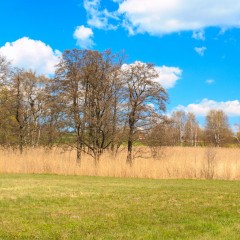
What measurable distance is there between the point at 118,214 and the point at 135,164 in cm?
1075

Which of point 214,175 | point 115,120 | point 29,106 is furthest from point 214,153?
point 29,106

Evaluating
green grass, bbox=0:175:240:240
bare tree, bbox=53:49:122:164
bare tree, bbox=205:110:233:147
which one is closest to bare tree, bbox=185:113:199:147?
bare tree, bbox=205:110:233:147

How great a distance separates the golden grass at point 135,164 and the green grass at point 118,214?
5.89 meters

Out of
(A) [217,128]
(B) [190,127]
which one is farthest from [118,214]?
(B) [190,127]

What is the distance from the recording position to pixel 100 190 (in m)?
11.6

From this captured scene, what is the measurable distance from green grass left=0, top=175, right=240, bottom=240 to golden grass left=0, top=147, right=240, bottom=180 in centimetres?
589

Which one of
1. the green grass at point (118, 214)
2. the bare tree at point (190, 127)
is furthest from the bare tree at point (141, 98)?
the bare tree at point (190, 127)

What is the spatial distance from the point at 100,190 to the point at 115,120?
33.5 ft

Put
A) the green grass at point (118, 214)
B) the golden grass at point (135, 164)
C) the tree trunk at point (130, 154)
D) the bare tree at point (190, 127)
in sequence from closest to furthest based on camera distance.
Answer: the green grass at point (118, 214) < the golden grass at point (135, 164) < the tree trunk at point (130, 154) < the bare tree at point (190, 127)

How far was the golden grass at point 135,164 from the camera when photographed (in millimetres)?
17172

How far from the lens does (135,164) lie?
1841cm

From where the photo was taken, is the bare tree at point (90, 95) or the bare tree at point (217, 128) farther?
the bare tree at point (217, 128)

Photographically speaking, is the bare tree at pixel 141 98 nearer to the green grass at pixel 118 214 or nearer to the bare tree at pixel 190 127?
the green grass at pixel 118 214

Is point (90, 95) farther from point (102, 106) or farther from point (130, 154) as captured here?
point (130, 154)
